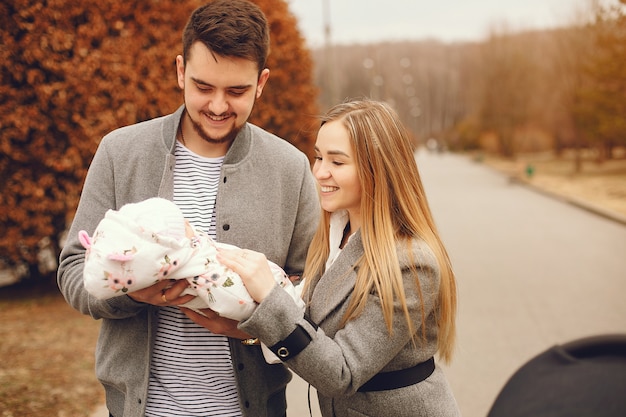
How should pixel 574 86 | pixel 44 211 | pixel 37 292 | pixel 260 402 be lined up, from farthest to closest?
1. pixel 574 86
2. pixel 37 292
3. pixel 44 211
4. pixel 260 402

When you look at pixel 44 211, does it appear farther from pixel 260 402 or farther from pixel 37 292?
pixel 260 402

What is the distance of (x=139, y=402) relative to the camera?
2152 mm

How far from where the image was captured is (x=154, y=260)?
1893mm

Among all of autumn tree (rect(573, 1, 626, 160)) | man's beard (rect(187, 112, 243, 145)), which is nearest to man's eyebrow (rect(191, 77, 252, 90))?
man's beard (rect(187, 112, 243, 145))

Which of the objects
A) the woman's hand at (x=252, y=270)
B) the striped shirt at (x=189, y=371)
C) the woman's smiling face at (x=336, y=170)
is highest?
the woman's smiling face at (x=336, y=170)

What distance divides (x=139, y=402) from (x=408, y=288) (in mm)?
993

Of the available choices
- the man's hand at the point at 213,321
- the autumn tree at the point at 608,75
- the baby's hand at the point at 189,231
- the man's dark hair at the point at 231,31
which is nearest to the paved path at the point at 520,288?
the man's hand at the point at 213,321

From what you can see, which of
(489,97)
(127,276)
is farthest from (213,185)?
(489,97)

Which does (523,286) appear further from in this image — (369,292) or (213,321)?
(213,321)

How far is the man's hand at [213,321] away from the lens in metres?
2.07

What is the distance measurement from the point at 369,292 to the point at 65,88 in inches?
215

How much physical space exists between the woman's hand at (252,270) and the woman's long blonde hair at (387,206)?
280 millimetres

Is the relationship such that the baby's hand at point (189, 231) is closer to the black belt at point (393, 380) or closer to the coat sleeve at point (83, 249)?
the coat sleeve at point (83, 249)

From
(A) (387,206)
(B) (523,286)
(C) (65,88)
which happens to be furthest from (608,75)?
(A) (387,206)
